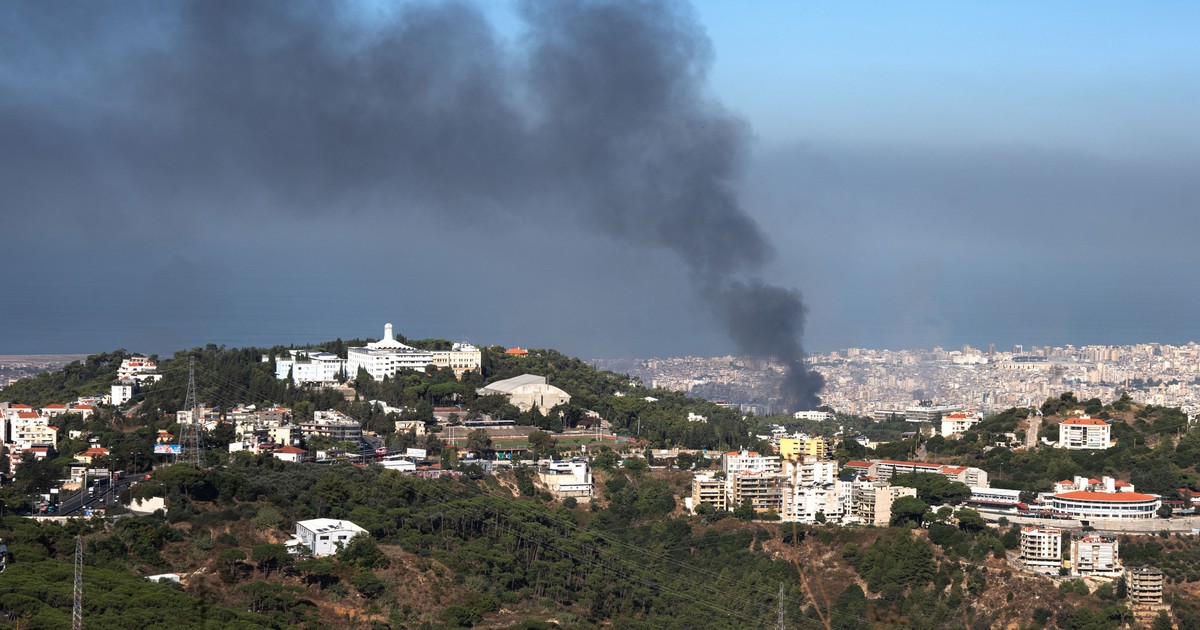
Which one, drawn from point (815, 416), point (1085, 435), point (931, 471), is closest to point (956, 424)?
point (1085, 435)

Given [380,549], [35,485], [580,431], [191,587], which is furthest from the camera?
[580,431]

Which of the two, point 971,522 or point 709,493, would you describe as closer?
point 971,522

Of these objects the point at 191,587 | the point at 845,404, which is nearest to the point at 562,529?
the point at 191,587

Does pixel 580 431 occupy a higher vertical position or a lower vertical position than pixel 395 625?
higher

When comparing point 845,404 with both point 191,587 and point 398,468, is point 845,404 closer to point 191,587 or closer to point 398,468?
point 398,468

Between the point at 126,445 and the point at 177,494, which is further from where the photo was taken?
the point at 126,445

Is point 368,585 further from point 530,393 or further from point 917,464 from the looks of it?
point 530,393

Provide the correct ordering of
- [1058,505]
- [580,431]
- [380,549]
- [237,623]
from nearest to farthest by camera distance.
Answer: [237,623]
[380,549]
[1058,505]
[580,431]

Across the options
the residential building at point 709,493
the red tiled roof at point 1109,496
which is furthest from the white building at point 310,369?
the red tiled roof at point 1109,496
